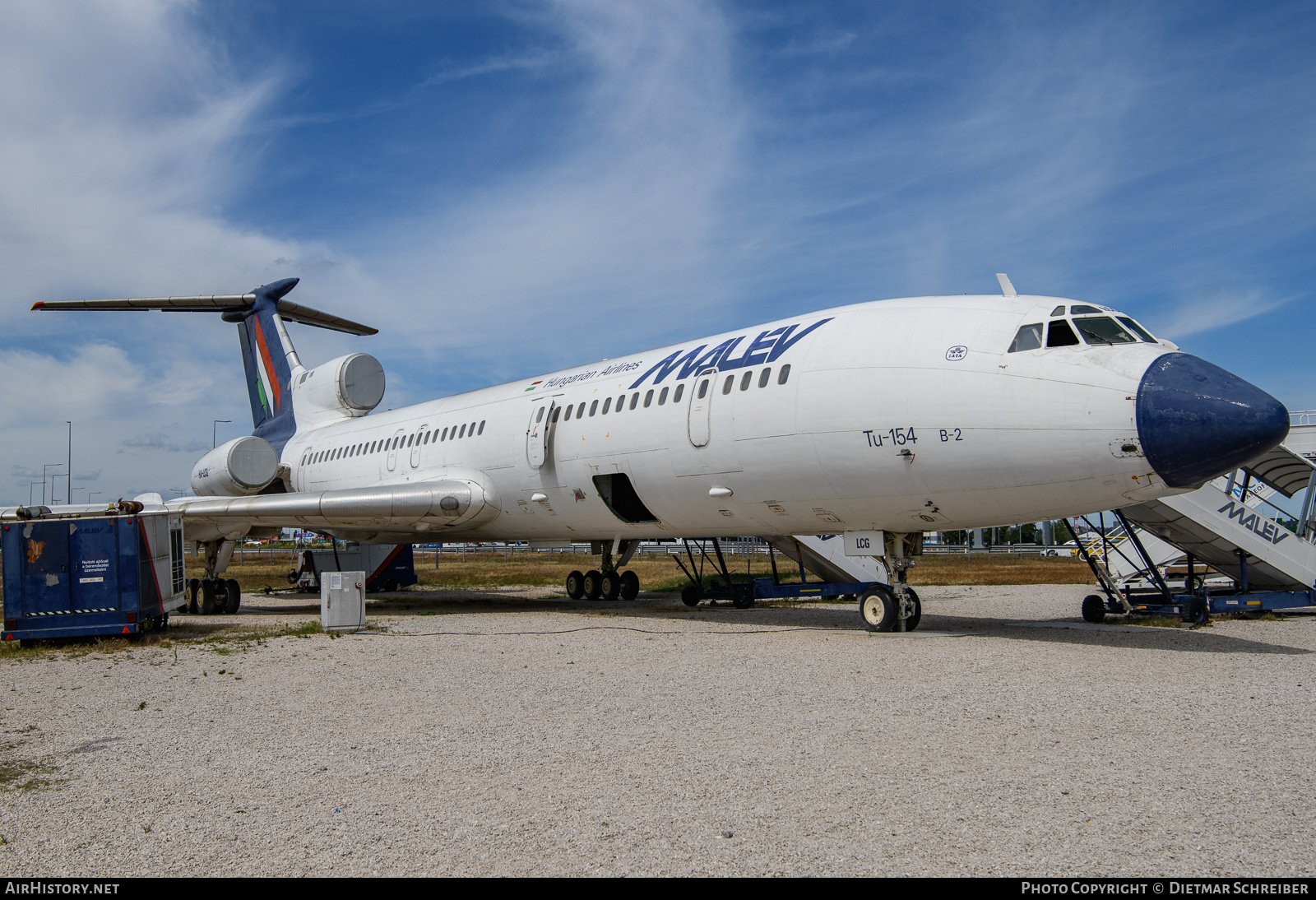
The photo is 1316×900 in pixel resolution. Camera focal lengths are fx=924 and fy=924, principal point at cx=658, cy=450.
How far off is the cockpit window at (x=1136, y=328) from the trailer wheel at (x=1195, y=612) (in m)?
5.04

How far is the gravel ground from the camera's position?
421cm

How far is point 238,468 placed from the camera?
22.4 m

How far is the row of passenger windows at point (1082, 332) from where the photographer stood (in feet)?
34.1

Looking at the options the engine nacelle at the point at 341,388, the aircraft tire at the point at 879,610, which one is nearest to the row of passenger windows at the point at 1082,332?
the aircraft tire at the point at 879,610

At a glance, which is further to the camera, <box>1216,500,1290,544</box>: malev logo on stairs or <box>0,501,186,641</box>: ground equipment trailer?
<box>1216,500,1290,544</box>: malev logo on stairs

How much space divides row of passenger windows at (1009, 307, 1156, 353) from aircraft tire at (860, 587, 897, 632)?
148 inches

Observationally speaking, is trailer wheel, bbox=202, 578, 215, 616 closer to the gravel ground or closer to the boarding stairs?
the gravel ground

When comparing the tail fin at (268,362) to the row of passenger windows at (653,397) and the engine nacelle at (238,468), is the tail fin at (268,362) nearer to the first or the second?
the engine nacelle at (238,468)

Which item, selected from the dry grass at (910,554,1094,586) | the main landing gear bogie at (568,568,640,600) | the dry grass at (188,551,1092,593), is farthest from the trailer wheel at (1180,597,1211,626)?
the dry grass at (910,554,1094,586)

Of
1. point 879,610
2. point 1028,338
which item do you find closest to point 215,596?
point 879,610

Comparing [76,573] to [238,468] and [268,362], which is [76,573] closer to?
[238,468]

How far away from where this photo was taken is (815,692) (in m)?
8.12

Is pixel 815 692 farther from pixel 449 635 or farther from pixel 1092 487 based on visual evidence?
pixel 449 635
